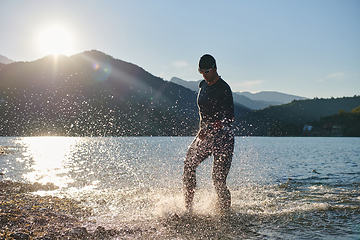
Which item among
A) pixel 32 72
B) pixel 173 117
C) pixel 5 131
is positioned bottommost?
pixel 5 131

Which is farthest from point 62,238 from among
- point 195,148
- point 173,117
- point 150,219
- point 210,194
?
point 173,117

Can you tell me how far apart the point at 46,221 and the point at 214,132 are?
3.03 metres

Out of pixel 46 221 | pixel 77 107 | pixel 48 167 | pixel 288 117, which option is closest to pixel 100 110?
pixel 77 107

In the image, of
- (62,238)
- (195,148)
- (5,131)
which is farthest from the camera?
(5,131)

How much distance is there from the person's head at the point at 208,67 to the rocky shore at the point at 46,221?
9.17ft

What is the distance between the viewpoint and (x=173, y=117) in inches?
5960

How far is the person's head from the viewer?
15.5 ft

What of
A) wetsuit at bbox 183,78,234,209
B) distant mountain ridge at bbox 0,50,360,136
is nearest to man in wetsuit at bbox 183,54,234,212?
wetsuit at bbox 183,78,234,209

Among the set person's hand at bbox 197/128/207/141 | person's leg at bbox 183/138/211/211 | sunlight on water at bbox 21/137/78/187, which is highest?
person's hand at bbox 197/128/207/141

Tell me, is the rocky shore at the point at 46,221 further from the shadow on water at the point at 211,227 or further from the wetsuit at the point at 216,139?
the wetsuit at the point at 216,139

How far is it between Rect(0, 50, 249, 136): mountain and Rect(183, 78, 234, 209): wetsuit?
11895 cm

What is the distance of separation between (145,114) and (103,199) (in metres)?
149

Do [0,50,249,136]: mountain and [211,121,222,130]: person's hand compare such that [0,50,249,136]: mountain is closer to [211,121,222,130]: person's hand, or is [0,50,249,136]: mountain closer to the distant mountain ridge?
the distant mountain ridge

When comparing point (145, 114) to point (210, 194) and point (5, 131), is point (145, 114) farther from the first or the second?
point (210, 194)
